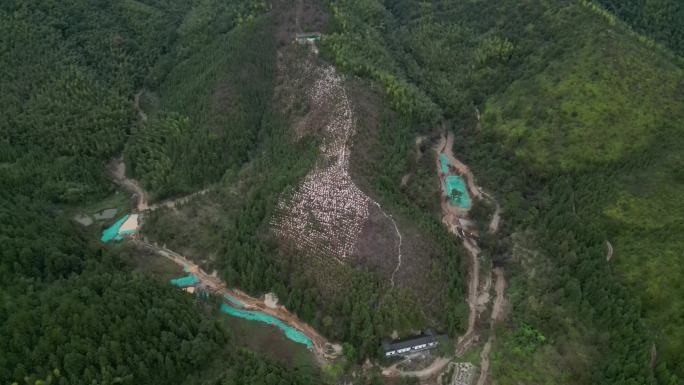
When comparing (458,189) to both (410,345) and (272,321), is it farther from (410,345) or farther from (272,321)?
(272,321)

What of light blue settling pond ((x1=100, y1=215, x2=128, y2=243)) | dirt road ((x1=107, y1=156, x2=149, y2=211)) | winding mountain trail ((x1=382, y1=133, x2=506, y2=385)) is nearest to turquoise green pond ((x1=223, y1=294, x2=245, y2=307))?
light blue settling pond ((x1=100, y1=215, x2=128, y2=243))

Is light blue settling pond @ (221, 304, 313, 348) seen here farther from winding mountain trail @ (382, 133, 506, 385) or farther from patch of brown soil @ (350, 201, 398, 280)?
patch of brown soil @ (350, 201, 398, 280)

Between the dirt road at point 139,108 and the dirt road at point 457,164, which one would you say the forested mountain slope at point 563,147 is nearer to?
the dirt road at point 457,164

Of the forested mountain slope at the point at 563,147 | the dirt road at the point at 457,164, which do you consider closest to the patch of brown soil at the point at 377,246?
the forested mountain slope at the point at 563,147

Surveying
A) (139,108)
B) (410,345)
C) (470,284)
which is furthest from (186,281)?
(139,108)

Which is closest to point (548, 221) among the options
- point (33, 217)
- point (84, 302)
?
point (84, 302)
